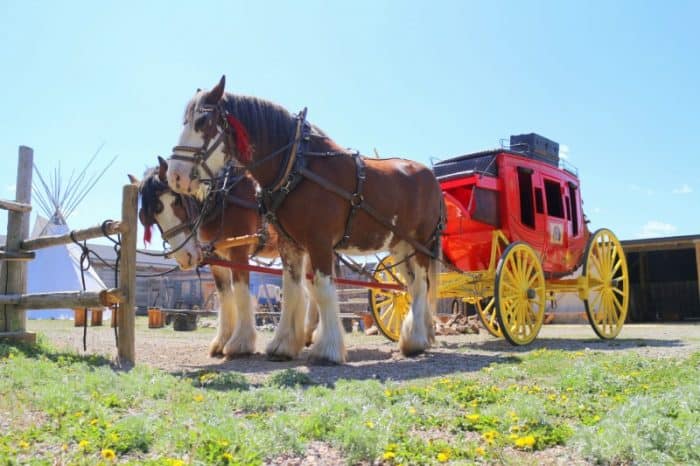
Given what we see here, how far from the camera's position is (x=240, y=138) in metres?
5.36

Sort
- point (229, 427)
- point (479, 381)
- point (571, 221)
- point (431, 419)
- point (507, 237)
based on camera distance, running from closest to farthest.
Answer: point (229, 427), point (431, 419), point (479, 381), point (507, 237), point (571, 221)

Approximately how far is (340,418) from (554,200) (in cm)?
735

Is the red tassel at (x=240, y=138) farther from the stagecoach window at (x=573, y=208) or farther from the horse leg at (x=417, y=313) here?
the stagecoach window at (x=573, y=208)

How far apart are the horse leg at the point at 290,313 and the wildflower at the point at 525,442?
3736 millimetres

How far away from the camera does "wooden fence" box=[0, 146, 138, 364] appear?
17.9 ft

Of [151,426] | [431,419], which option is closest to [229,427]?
[151,426]

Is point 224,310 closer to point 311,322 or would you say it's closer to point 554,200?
point 311,322

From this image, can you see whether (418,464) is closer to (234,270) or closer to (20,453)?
(20,453)

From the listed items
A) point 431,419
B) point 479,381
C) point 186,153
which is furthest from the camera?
point 186,153

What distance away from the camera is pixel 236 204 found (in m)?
6.88

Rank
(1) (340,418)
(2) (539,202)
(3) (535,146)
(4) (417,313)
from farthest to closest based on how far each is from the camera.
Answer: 1. (3) (535,146)
2. (2) (539,202)
3. (4) (417,313)
4. (1) (340,418)

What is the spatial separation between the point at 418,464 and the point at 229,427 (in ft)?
2.81

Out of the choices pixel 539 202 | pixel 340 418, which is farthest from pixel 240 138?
pixel 539 202

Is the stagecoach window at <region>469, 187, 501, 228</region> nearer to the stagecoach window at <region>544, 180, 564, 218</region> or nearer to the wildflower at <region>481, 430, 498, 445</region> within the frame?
the stagecoach window at <region>544, 180, 564, 218</region>
